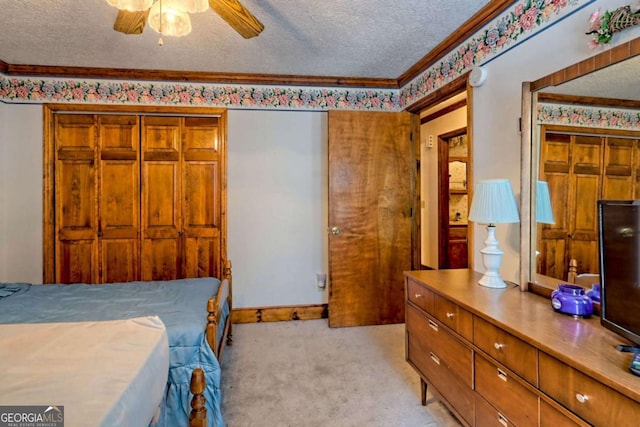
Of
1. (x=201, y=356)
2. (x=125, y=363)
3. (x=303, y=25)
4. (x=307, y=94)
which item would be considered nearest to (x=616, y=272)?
(x=125, y=363)

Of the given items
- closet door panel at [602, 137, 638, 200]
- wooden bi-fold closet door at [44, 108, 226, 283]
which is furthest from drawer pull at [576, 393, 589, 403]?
wooden bi-fold closet door at [44, 108, 226, 283]

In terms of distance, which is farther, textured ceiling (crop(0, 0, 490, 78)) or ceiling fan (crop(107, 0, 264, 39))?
textured ceiling (crop(0, 0, 490, 78))

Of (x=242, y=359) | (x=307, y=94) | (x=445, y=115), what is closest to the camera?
(x=242, y=359)

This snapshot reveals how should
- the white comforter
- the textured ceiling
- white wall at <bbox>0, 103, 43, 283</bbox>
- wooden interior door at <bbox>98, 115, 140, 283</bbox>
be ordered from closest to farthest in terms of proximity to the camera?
1. the white comforter
2. the textured ceiling
3. white wall at <bbox>0, 103, 43, 283</bbox>
4. wooden interior door at <bbox>98, 115, 140, 283</bbox>

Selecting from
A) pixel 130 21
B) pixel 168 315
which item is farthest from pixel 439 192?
pixel 130 21

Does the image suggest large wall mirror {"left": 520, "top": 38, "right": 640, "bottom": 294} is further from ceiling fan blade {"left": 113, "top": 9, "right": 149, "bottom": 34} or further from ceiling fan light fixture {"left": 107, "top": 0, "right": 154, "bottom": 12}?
ceiling fan blade {"left": 113, "top": 9, "right": 149, "bottom": 34}

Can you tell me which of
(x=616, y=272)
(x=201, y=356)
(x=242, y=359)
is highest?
(x=616, y=272)

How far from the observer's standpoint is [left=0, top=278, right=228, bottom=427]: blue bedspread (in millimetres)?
1703

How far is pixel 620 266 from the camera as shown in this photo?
3.75ft

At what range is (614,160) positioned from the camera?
4.57 feet

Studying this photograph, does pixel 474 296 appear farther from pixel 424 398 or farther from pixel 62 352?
pixel 62 352

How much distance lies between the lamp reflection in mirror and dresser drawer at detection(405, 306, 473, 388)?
1.21ft

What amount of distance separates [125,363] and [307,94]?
308 cm

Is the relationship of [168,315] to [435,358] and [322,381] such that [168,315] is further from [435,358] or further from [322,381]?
[435,358]
